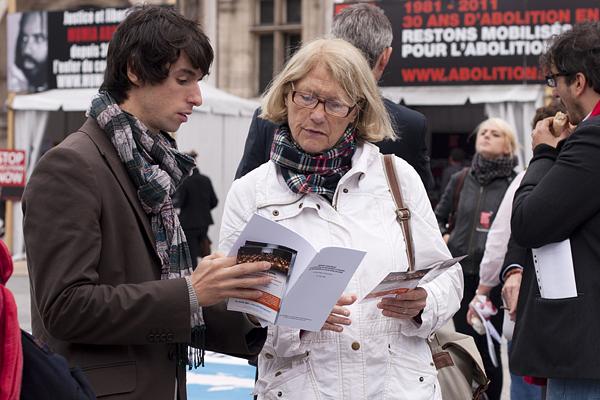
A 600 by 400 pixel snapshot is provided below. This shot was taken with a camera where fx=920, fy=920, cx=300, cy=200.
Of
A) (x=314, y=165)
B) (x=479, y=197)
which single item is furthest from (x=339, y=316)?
(x=479, y=197)

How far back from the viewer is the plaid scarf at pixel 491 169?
6.42 metres

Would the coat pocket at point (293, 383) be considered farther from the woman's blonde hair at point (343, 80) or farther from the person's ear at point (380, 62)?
the person's ear at point (380, 62)

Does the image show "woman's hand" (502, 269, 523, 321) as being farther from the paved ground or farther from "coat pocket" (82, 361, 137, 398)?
the paved ground

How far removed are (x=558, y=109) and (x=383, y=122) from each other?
1.91 meters

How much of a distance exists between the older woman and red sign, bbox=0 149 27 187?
13055 millimetres

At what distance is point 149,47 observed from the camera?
2.46 metres

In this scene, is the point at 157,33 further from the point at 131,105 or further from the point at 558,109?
the point at 558,109

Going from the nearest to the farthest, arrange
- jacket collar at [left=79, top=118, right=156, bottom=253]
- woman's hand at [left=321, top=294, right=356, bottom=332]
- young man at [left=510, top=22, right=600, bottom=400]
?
1. jacket collar at [left=79, top=118, right=156, bottom=253]
2. woman's hand at [left=321, top=294, right=356, bottom=332]
3. young man at [left=510, top=22, right=600, bottom=400]

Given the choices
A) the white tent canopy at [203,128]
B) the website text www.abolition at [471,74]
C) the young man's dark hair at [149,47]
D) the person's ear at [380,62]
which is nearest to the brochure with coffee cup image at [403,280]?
the young man's dark hair at [149,47]

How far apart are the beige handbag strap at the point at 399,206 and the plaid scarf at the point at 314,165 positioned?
0.12 meters

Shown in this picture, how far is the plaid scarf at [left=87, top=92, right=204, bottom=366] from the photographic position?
244 centimetres

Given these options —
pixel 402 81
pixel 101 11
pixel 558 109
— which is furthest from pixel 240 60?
pixel 558 109

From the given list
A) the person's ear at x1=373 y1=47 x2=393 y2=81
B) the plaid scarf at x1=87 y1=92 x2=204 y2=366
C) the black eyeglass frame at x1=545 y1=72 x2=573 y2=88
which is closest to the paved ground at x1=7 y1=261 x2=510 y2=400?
the person's ear at x1=373 y1=47 x2=393 y2=81

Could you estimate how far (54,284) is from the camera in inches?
87.5
